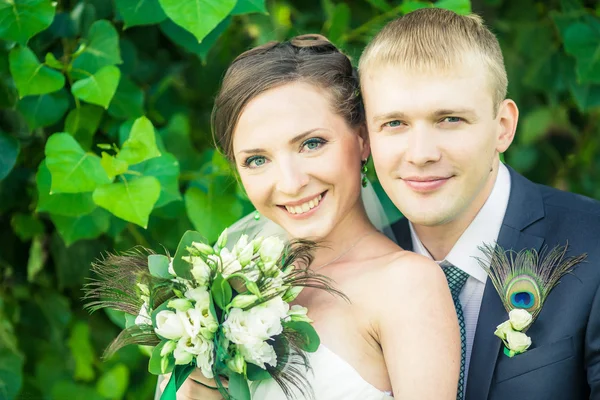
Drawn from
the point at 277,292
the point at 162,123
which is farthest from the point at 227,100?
the point at 162,123

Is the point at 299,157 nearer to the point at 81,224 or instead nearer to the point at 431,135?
the point at 431,135

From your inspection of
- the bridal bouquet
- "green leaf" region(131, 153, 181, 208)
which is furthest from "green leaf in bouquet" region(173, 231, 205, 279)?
"green leaf" region(131, 153, 181, 208)

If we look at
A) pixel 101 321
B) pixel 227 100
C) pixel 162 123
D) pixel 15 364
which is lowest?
pixel 101 321

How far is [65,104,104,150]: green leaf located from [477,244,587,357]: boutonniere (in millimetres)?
1690

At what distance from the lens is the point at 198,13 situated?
2734 mm

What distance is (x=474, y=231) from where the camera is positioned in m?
2.77

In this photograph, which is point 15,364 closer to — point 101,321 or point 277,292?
point 101,321

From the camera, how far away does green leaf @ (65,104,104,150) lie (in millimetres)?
3164

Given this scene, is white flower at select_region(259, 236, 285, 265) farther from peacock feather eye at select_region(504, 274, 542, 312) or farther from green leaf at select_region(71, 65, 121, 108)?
green leaf at select_region(71, 65, 121, 108)

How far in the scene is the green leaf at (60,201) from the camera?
2.96m

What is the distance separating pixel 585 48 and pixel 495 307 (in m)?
1.55

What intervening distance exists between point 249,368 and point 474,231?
3.33ft

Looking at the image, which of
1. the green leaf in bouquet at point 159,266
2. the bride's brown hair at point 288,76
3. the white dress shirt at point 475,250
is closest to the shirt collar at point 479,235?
the white dress shirt at point 475,250

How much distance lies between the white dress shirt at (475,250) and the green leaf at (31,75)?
64.4 inches
